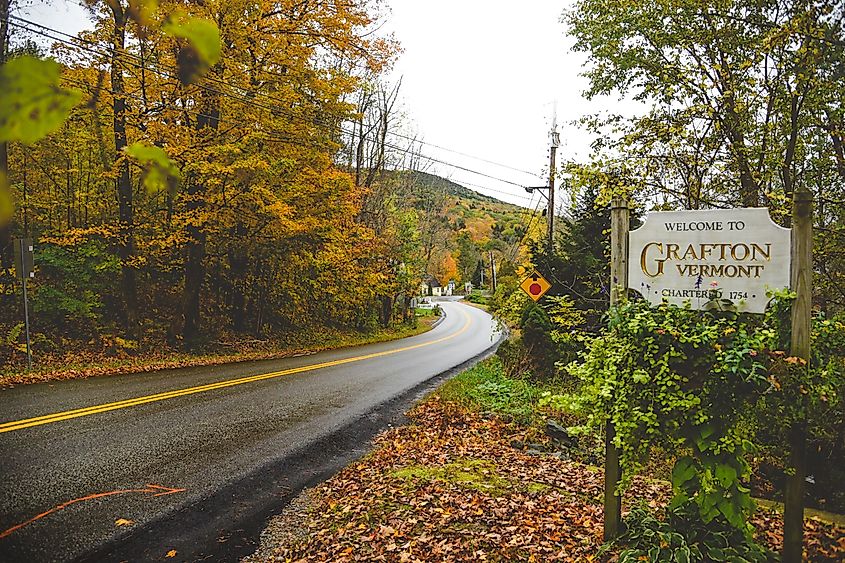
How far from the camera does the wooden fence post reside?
348 cm

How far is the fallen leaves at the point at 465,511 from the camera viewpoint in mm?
4328

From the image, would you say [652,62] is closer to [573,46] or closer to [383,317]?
[573,46]

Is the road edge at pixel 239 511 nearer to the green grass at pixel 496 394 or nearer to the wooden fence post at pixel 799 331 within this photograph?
the green grass at pixel 496 394

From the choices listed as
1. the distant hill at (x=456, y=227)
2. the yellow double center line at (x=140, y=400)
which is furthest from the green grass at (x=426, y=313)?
the yellow double center line at (x=140, y=400)

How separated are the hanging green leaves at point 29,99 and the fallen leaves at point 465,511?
4.13 metres

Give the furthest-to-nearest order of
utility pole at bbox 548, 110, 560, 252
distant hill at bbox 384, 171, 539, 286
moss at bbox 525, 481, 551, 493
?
1. distant hill at bbox 384, 171, 539, 286
2. utility pole at bbox 548, 110, 560, 252
3. moss at bbox 525, 481, 551, 493

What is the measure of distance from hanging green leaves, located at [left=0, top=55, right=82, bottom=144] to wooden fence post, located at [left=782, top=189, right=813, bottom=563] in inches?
156

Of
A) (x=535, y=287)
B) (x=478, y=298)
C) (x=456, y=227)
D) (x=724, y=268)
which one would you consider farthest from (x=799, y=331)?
(x=456, y=227)

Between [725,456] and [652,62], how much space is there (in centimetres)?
792

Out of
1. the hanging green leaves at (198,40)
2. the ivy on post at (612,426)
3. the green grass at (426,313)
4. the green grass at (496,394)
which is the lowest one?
the green grass at (426,313)

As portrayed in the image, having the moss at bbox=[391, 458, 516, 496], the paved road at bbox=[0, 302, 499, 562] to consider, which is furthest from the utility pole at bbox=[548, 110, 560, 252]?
the moss at bbox=[391, 458, 516, 496]

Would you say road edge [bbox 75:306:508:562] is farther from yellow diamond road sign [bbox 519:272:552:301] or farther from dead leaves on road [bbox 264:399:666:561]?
yellow diamond road sign [bbox 519:272:552:301]

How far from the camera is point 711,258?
3.83m

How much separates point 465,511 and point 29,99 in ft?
16.0
